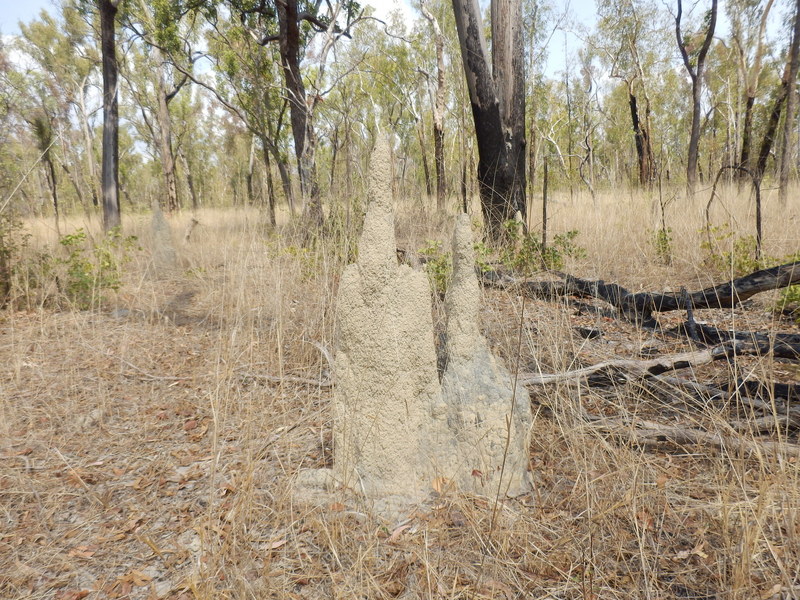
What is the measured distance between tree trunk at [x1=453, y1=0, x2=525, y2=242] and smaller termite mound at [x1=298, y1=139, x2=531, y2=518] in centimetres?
371

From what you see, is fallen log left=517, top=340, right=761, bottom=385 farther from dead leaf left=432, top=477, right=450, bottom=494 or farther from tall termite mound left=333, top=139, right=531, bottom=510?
dead leaf left=432, top=477, right=450, bottom=494

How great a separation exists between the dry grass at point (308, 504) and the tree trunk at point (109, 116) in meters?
5.71

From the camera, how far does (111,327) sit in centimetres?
396

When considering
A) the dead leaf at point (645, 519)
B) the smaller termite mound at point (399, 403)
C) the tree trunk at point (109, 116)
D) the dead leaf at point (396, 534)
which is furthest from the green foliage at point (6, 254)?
the dead leaf at point (645, 519)

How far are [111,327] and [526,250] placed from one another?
391 cm

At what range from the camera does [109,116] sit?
802 cm

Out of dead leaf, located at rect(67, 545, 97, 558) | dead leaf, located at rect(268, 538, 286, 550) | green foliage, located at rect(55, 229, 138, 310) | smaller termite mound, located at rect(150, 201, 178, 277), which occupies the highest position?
smaller termite mound, located at rect(150, 201, 178, 277)

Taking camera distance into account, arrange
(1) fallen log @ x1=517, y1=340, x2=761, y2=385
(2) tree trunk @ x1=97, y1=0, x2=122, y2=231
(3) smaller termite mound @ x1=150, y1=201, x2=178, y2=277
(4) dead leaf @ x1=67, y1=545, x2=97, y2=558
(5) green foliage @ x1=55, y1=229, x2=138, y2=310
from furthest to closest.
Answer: (2) tree trunk @ x1=97, y1=0, x2=122, y2=231
(3) smaller termite mound @ x1=150, y1=201, x2=178, y2=277
(5) green foliage @ x1=55, y1=229, x2=138, y2=310
(1) fallen log @ x1=517, y1=340, x2=761, y2=385
(4) dead leaf @ x1=67, y1=545, x2=97, y2=558

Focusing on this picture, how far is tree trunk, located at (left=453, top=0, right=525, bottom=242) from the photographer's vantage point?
5352mm

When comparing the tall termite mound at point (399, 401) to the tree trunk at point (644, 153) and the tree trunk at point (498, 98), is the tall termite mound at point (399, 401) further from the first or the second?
the tree trunk at point (644, 153)

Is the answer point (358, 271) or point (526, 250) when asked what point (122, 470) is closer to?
point (358, 271)

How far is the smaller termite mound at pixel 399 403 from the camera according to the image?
1.78 m

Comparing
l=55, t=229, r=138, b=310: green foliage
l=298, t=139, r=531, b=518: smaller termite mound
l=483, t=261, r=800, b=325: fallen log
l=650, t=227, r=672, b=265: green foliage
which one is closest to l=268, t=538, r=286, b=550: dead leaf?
l=298, t=139, r=531, b=518: smaller termite mound

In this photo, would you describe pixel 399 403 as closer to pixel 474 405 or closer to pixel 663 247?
pixel 474 405
